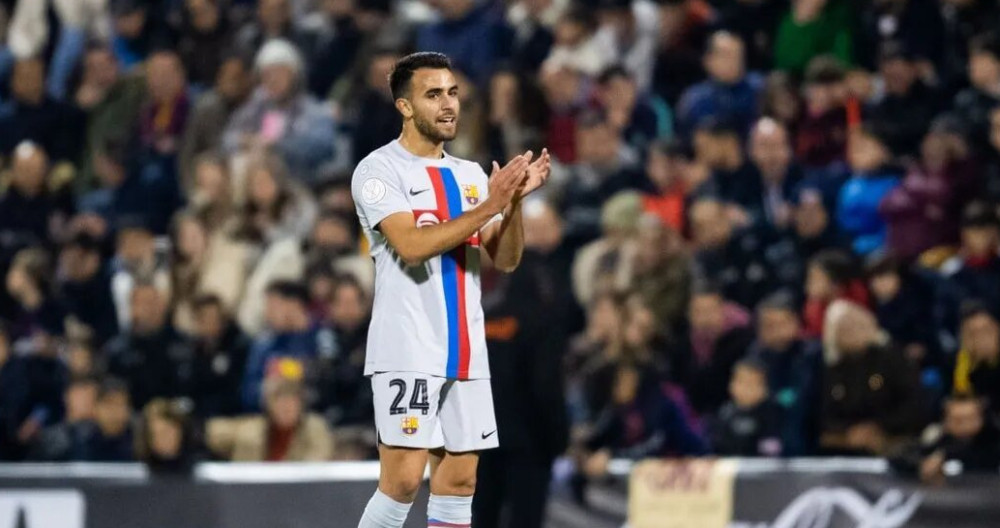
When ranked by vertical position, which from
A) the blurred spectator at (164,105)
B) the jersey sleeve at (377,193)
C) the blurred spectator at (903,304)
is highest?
the blurred spectator at (164,105)

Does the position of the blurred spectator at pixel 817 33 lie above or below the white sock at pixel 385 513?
above

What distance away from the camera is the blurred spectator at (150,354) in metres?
13.7

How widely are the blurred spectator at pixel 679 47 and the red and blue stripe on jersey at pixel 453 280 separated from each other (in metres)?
7.64

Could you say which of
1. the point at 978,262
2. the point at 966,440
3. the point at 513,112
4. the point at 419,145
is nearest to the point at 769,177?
the point at 978,262

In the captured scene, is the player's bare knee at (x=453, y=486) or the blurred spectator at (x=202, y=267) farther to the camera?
the blurred spectator at (x=202, y=267)

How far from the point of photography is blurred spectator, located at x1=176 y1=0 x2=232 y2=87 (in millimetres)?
16859

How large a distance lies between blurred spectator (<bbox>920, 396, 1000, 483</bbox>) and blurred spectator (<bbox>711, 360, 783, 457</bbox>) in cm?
109

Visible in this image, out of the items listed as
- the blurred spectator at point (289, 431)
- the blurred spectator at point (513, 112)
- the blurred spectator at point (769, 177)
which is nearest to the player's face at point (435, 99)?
the blurred spectator at point (289, 431)

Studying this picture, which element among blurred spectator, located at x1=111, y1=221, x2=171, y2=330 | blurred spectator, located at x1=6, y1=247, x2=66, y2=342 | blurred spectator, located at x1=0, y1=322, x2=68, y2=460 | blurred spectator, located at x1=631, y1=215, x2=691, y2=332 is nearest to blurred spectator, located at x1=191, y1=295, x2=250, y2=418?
blurred spectator, located at x1=111, y1=221, x2=171, y2=330

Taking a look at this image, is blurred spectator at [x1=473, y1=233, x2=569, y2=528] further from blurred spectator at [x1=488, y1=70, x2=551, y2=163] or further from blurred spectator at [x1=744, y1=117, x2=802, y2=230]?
blurred spectator at [x1=488, y1=70, x2=551, y2=163]

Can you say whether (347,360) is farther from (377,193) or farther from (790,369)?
(377,193)

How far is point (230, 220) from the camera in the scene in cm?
1467

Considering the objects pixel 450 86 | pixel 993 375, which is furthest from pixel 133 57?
pixel 450 86

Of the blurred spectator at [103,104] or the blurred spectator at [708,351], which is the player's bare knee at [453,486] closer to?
the blurred spectator at [708,351]
